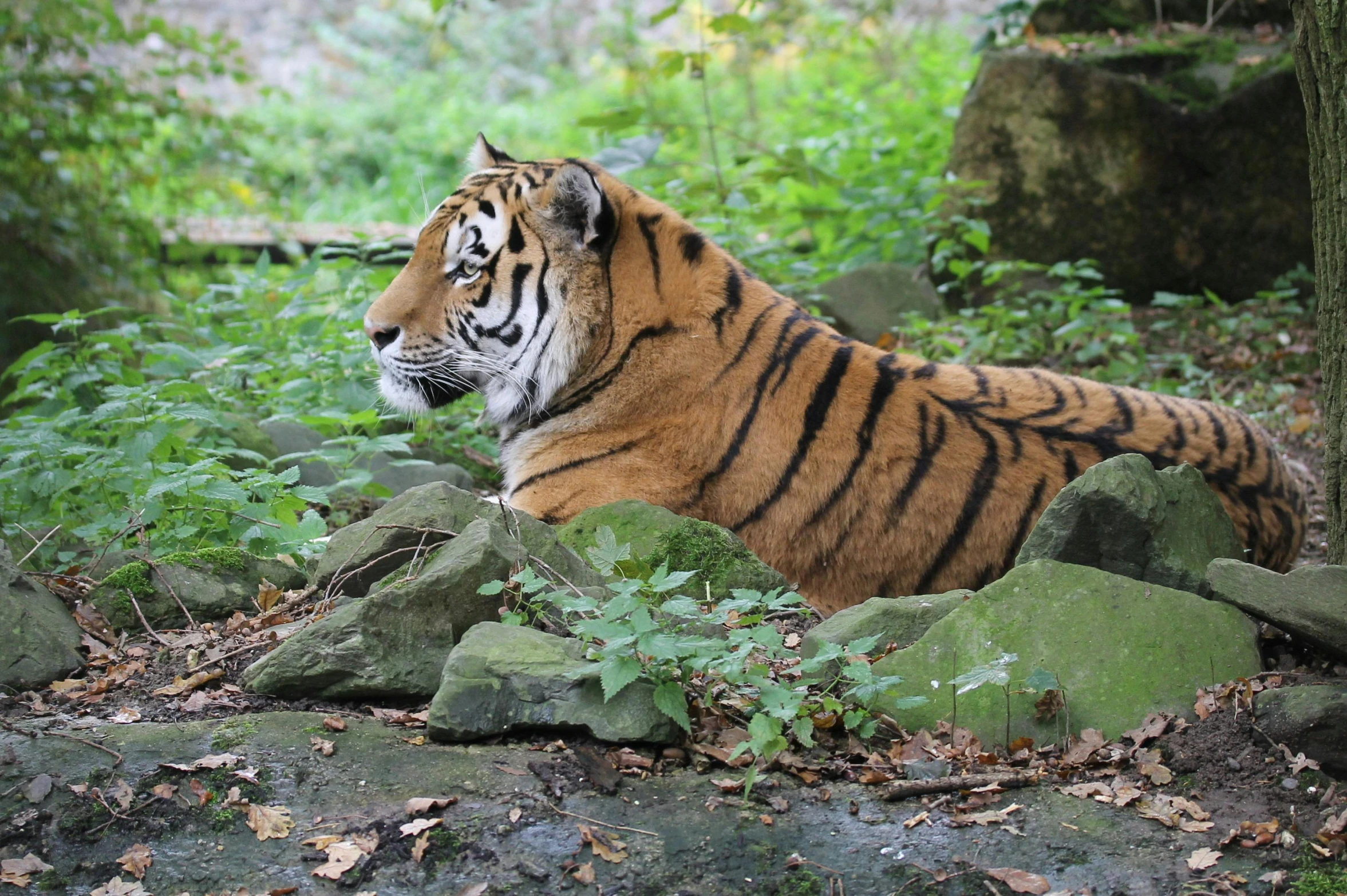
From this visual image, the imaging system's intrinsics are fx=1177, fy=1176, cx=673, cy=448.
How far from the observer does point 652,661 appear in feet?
8.08

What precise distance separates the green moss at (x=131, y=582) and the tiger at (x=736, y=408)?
1106mm

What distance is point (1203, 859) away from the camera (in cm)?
211

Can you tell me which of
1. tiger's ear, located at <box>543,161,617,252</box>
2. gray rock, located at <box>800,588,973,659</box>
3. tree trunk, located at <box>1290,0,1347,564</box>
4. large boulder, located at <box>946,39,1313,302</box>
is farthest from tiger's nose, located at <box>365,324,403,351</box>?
large boulder, located at <box>946,39,1313,302</box>

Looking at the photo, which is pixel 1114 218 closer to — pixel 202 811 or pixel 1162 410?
pixel 1162 410

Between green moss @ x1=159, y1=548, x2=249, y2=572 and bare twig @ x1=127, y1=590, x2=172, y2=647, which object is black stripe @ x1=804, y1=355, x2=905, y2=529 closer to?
green moss @ x1=159, y1=548, x2=249, y2=572

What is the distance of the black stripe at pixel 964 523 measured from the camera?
11.4 feet

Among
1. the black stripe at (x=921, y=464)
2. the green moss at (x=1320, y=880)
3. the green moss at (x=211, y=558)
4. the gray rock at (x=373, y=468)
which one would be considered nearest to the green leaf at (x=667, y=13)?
the gray rock at (x=373, y=468)

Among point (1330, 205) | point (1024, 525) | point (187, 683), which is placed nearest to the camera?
point (187, 683)

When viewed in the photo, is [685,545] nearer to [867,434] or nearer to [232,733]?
[867,434]

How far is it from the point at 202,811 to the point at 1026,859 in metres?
1.54

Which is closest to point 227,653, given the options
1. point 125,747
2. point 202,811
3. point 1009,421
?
point 125,747

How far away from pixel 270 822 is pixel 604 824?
62 centimetres

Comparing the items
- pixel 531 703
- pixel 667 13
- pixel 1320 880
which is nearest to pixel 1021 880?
pixel 1320 880

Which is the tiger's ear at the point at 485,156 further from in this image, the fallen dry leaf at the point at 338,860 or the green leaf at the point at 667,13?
the fallen dry leaf at the point at 338,860
